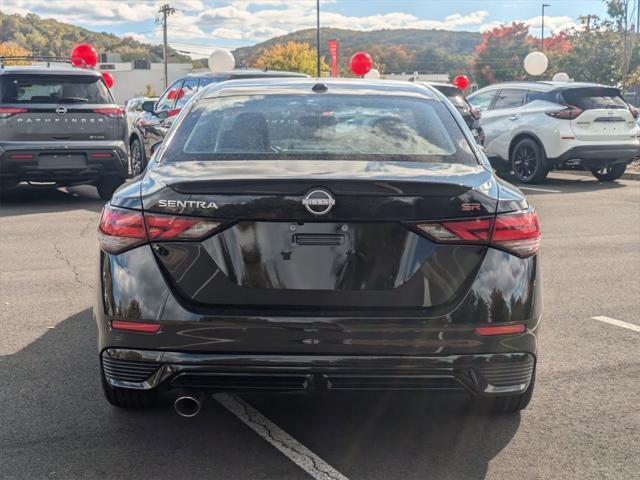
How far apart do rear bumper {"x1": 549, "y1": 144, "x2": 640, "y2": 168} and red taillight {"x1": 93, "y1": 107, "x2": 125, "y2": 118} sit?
274 inches

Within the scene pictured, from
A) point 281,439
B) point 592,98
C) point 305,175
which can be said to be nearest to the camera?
point 305,175

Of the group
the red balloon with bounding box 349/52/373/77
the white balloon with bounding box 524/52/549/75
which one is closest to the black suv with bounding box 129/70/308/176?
the red balloon with bounding box 349/52/373/77

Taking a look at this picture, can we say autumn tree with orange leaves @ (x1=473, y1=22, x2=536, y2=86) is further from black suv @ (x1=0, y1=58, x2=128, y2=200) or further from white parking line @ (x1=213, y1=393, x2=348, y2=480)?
white parking line @ (x1=213, y1=393, x2=348, y2=480)

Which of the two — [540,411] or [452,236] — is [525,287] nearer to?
[452,236]

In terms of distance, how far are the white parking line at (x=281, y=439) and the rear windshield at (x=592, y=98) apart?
36.3ft


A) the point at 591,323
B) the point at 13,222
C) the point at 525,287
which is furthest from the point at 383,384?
the point at 13,222

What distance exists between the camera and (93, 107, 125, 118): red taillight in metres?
10.9

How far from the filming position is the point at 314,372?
314cm

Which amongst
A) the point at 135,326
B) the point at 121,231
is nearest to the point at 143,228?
the point at 121,231

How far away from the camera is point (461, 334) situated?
10.4ft

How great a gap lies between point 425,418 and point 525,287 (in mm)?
938

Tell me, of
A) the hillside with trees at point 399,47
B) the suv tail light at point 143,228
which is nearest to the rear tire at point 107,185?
the suv tail light at point 143,228

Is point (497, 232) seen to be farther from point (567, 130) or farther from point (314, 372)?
point (567, 130)

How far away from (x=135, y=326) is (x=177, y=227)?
0.42 metres
